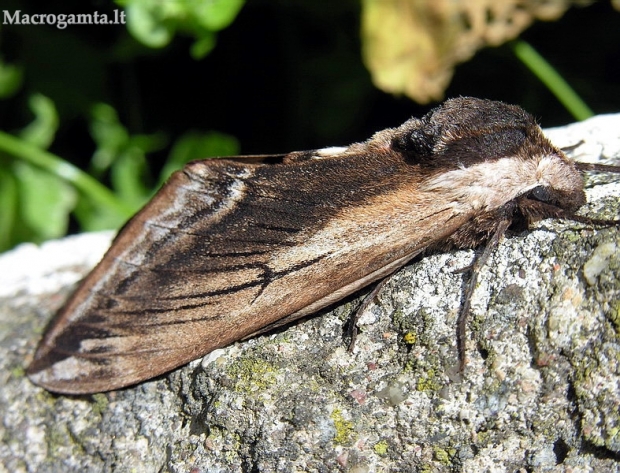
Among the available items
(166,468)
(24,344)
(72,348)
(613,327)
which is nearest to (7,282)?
(24,344)

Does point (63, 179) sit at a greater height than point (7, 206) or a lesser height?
greater

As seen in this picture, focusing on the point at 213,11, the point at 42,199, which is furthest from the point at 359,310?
the point at 42,199

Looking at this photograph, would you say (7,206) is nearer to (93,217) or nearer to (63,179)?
(63,179)

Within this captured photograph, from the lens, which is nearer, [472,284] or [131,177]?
[472,284]

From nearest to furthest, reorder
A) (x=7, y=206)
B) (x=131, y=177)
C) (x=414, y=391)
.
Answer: (x=414, y=391), (x=7, y=206), (x=131, y=177)

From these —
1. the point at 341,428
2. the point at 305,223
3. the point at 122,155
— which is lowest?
the point at 341,428

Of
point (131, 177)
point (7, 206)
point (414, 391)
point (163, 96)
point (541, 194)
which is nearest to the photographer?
point (414, 391)
